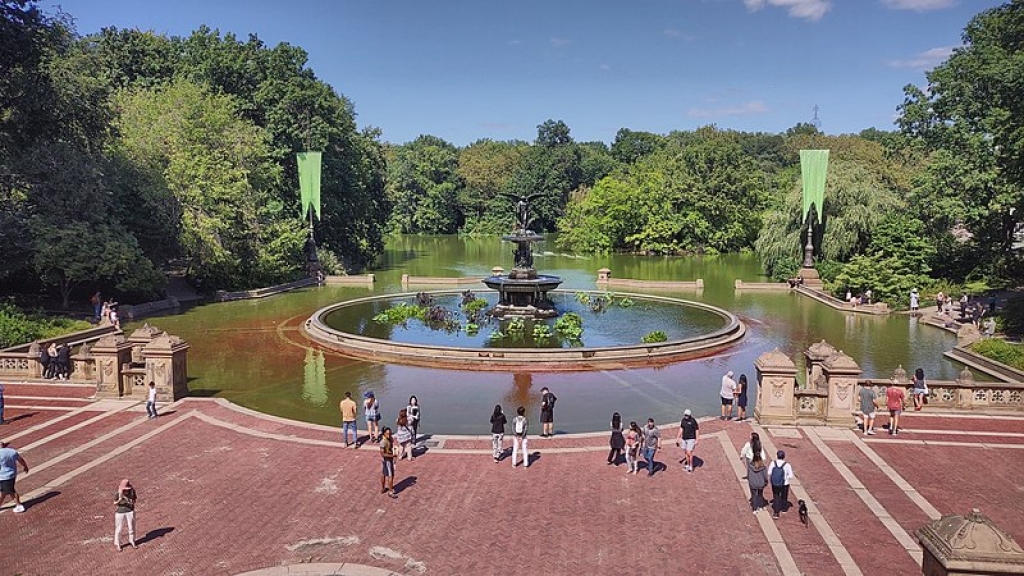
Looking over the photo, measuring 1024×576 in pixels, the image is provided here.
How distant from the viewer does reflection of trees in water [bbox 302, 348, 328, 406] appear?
70.6ft

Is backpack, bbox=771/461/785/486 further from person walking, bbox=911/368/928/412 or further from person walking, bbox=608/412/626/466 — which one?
person walking, bbox=911/368/928/412

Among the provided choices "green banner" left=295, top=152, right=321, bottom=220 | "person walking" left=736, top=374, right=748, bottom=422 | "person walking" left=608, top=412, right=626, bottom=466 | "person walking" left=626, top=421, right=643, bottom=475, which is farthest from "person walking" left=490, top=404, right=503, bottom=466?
"green banner" left=295, top=152, right=321, bottom=220

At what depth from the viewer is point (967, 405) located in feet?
64.2

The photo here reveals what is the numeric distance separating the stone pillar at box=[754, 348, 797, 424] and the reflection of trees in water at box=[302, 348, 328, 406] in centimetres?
1180

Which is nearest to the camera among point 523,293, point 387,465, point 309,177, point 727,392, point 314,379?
point 387,465

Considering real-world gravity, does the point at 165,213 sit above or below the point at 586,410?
above

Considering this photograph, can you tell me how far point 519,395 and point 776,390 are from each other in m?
7.35

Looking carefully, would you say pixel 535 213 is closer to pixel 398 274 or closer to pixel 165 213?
pixel 398 274

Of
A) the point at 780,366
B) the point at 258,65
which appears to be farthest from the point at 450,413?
the point at 258,65

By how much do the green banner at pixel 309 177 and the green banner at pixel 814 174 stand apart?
3309cm

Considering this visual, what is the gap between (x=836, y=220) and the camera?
50594 millimetres

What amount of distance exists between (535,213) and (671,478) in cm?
9821

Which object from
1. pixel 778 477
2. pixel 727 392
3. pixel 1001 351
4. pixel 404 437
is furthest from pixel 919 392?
pixel 404 437

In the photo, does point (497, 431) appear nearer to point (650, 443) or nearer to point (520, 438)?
point (520, 438)
